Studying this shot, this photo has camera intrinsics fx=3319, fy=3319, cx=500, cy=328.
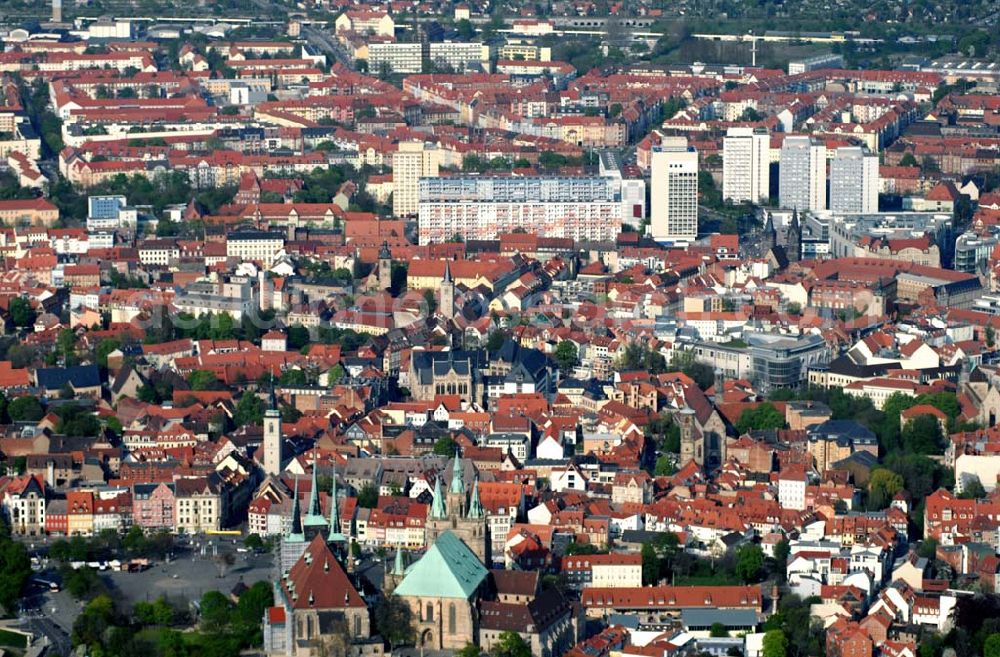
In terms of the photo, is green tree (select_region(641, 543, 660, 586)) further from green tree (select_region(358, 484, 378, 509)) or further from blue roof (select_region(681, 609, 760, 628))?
green tree (select_region(358, 484, 378, 509))

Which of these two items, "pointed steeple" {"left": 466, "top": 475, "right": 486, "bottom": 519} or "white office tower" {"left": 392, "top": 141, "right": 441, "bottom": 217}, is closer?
"pointed steeple" {"left": 466, "top": 475, "right": 486, "bottom": 519}

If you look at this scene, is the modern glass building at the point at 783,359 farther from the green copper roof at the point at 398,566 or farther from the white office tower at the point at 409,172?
the white office tower at the point at 409,172

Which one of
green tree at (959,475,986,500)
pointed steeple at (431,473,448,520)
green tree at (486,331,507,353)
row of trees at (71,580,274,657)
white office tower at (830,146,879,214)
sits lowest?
row of trees at (71,580,274,657)

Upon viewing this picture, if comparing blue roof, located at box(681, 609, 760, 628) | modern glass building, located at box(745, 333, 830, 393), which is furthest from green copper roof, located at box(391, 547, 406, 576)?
modern glass building, located at box(745, 333, 830, 393)

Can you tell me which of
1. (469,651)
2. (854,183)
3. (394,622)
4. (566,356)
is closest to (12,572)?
(394,622)

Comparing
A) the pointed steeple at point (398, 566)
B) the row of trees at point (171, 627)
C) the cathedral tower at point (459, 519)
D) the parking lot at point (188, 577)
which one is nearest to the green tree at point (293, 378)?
the parking lot at point (188, 577)

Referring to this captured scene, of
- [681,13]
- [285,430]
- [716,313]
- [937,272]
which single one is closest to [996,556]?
[285,430]

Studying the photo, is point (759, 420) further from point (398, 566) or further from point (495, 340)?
point (398, 566)
